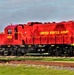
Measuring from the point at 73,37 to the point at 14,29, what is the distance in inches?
333

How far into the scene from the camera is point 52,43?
124 ft

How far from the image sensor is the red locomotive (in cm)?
3659

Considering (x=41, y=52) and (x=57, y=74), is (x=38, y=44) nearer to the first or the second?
(x=41, y=52)

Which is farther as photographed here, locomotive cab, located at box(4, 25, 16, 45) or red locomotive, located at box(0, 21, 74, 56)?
locomotive cab, located at box(4, 25, 16, 45)

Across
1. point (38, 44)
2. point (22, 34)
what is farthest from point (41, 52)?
point (22, 34)

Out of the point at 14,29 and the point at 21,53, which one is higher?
Answer: the point at 14,29

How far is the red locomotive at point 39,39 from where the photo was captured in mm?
36594

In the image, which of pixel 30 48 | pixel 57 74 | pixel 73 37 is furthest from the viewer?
pixel 30 48

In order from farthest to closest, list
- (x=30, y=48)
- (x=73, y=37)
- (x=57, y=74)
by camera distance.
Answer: (x=30, y=48) → (x=73, y=37) → (x=57, y=74)

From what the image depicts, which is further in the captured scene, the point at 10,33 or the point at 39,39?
the point at 10,33

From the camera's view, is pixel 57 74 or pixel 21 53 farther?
pixel 21 53

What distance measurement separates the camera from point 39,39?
3869cm

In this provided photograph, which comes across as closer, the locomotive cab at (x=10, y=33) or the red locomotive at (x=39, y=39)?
the red locomotive at (x=39, y=39)

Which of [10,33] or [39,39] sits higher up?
[10,33]
